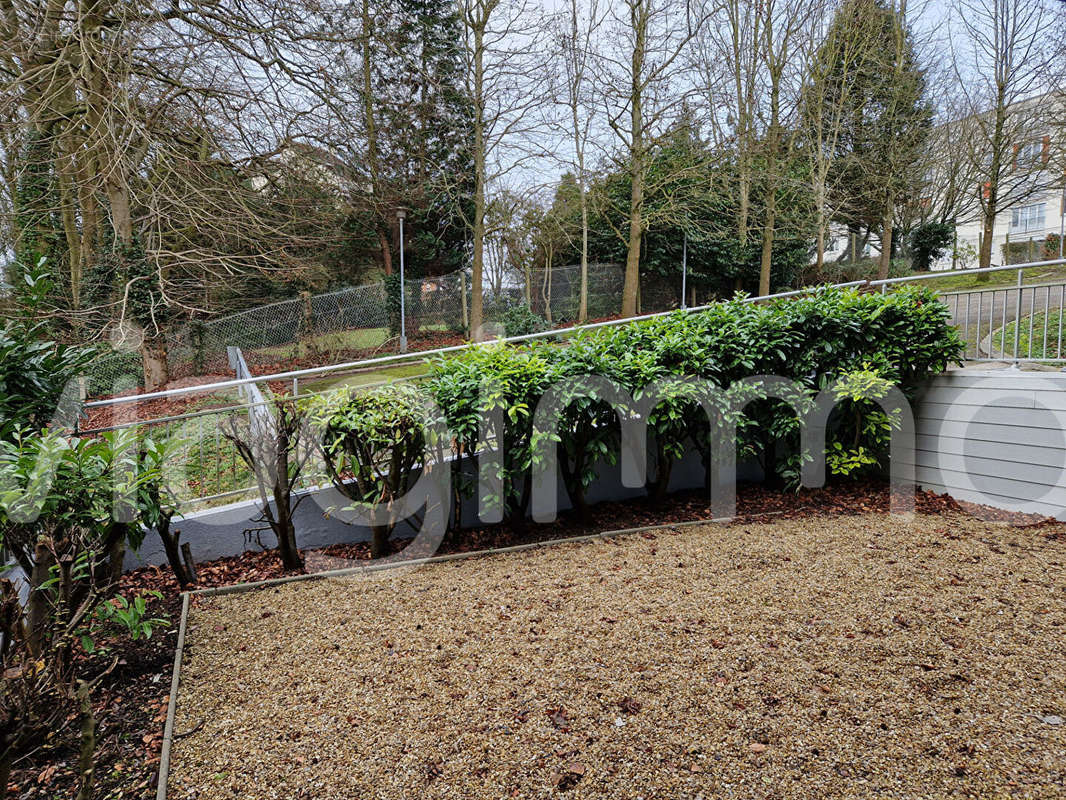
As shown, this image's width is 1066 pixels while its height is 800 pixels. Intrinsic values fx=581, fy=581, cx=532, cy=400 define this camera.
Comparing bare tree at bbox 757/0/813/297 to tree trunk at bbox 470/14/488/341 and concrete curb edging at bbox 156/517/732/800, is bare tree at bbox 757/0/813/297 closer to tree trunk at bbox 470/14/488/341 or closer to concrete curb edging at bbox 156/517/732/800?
tree trunk at bbox 470/14/488/341

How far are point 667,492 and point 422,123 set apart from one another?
12539 millimetres

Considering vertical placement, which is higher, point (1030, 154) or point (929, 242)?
point (1030, 154)

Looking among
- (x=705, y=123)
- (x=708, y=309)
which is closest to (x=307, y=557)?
(x=708, y=309)

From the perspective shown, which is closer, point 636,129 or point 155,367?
point 155,367

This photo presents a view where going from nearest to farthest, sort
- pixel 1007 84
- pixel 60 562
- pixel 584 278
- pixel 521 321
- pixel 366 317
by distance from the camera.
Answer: pixel 60 562 → pixel 1007 84 → pixel 366 317 → pixel 521 321 → pixel 584 278

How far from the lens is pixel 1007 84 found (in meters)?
12.7

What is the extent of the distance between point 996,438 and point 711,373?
2216 millimetres

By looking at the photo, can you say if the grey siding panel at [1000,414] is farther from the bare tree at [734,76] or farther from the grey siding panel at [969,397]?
the bare tree at [734,76]

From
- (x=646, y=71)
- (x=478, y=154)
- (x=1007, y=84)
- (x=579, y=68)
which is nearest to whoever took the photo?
(x=646, y=71)

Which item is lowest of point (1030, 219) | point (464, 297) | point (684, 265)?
point (464, 297)

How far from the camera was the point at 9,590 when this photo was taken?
5.52ft

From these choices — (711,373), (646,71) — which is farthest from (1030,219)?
(711,373)

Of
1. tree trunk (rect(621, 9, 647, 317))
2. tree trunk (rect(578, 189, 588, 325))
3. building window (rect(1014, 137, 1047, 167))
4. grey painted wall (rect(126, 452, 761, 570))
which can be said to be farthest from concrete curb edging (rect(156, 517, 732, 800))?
building window (rect(1014, 137, 1047, 167))

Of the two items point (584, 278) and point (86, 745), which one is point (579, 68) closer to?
point (584, 278)
